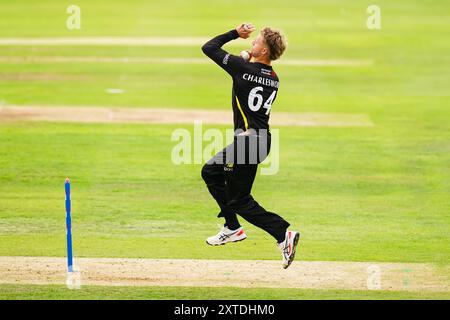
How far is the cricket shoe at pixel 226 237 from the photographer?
12133 mm

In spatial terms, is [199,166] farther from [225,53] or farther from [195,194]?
[225,53]

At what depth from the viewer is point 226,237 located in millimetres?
12195

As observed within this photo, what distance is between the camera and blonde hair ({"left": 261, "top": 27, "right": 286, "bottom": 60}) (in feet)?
36.4

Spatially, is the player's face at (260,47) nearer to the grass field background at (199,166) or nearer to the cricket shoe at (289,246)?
the cricket shoe at (289,246)

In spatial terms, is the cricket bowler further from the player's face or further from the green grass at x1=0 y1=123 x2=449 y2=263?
the green grass at x1=0 y1=123 x2=449 y2=263

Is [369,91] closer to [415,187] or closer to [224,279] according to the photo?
[415,187]

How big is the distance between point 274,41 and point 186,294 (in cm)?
299

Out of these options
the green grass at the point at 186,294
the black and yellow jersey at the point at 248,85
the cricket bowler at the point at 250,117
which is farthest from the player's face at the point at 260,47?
the green grass at the point at 186,294

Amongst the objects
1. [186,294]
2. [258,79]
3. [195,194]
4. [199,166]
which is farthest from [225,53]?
[199,166]

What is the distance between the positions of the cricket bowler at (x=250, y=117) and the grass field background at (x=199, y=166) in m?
0.99

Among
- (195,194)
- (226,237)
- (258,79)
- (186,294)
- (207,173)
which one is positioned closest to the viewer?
(186,294)

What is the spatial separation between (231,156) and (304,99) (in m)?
14.4

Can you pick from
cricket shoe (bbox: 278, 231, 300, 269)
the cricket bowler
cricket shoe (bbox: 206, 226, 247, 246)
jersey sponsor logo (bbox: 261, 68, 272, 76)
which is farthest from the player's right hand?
cricket shoe (bbox: 206, 226, 247, 246)

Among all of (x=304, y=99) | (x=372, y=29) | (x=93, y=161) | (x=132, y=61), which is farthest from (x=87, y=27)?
(x=93, y=161)
